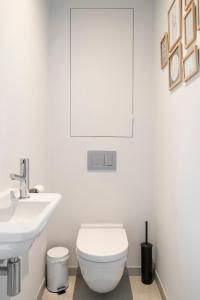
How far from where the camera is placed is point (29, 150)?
1572 mm

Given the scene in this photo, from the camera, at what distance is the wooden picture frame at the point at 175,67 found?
138cm

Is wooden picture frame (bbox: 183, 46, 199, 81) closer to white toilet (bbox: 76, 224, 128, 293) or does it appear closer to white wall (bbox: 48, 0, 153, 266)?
white wall (bbox: 48, 0, 153, 266)

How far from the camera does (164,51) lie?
1728 mm

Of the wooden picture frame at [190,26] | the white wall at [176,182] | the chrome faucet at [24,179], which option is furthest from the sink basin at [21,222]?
the wooden picture frame at [190,26]

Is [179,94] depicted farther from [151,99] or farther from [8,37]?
[8,37]

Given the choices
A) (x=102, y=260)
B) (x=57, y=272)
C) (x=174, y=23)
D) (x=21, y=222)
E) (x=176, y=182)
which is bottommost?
(x=57, y=272)

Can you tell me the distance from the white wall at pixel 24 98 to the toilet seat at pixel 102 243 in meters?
0.34

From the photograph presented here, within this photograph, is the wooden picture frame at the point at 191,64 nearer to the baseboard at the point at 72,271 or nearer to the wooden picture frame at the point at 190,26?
the wooden picture frame at the point at 190,26

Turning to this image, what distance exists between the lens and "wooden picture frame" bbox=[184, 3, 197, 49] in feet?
3.75

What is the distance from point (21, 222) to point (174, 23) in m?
1.44

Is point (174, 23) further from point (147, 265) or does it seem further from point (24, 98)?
point (147, 265)

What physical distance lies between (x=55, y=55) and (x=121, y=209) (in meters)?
1.49

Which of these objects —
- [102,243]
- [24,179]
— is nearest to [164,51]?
[24,179]

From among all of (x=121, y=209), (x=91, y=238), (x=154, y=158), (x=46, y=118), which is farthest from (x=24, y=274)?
(x=154, y=158)
